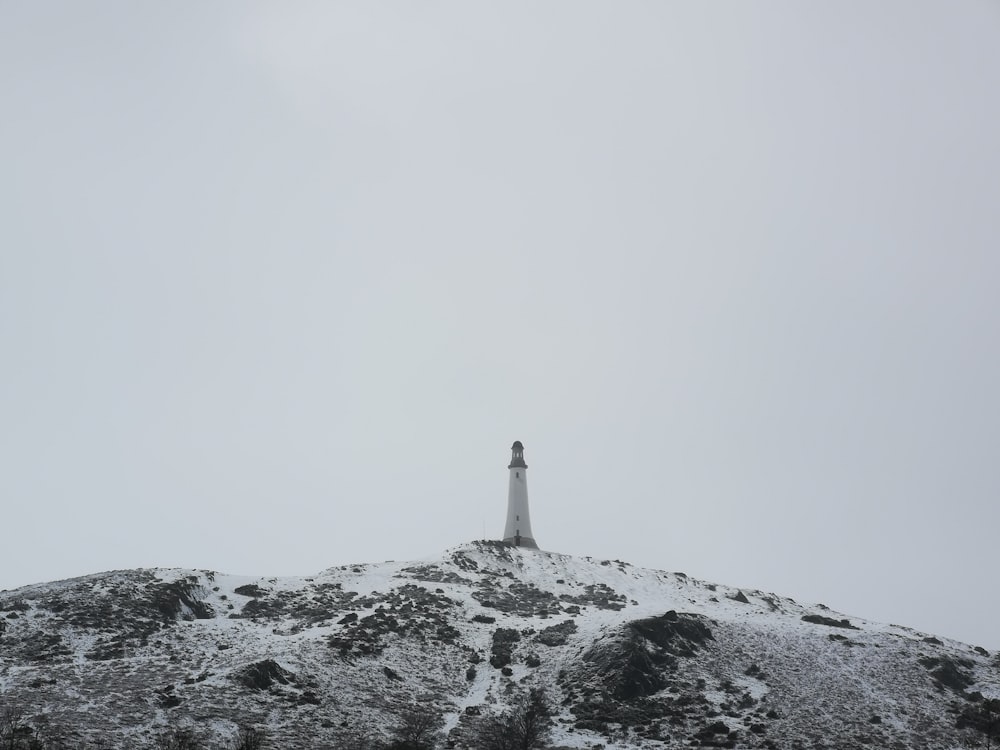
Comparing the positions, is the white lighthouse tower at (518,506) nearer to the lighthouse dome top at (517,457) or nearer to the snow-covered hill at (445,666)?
the lighthouse dome top at (517,457)

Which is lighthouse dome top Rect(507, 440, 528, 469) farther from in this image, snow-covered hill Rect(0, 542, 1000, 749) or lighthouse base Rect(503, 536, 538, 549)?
snow-covered hill Rect(0, 542, 1000, 749)

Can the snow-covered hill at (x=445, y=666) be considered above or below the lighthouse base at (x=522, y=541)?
below

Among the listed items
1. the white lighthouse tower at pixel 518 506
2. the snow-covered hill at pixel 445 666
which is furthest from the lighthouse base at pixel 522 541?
the snow-covered hill at pixel 445 666

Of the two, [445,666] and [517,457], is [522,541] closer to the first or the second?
[517,457]

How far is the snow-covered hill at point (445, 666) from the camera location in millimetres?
50000

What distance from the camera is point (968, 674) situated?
6562 cm

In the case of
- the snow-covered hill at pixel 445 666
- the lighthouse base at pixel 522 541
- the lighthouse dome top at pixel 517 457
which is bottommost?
the snow-covered hill at pixel 445 666

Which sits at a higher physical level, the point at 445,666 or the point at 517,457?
the point at 517,457

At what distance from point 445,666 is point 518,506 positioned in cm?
4974

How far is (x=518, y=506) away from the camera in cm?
11119

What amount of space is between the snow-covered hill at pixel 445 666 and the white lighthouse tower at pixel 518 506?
999 inches

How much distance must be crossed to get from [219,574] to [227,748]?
3562 centimetres

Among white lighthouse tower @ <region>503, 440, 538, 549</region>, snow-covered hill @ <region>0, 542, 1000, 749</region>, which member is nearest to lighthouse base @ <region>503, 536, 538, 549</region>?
white lighthouse tower @ <region>503, 440, 538, 549</region>

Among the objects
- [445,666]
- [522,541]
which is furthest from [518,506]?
[445,666]
